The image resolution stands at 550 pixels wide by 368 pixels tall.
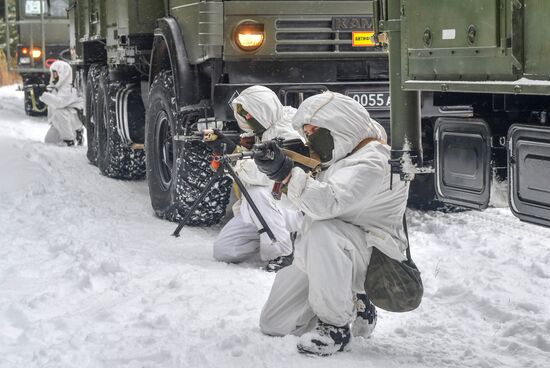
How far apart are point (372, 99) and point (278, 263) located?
155 cm

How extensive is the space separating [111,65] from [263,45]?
137 inches

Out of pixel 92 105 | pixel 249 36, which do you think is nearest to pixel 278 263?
pixel 249 36

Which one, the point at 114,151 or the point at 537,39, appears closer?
the point at 537,39

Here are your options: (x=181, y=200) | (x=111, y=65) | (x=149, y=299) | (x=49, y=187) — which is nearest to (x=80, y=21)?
(x=111, y=65)

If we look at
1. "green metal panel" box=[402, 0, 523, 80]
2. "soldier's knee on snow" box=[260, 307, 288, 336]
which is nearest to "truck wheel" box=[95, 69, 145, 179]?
"soldier's knee on snow" box=[260, 307, 288, 336]

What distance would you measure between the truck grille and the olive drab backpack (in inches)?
110

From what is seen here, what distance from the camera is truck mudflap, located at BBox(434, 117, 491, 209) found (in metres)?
3.87

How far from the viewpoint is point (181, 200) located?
739 centimetres

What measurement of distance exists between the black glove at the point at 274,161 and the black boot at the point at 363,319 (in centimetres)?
71

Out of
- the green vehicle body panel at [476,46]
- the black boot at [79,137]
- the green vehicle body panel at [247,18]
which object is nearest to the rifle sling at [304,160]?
the green vehicle body panel at [476,46]

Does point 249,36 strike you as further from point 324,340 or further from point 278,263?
point 324,340

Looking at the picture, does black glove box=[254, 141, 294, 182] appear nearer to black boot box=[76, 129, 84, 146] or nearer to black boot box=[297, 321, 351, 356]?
black boot box=[297, 321, 351, 356]

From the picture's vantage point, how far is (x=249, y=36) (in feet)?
22.0

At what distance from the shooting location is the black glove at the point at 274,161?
164 inches
